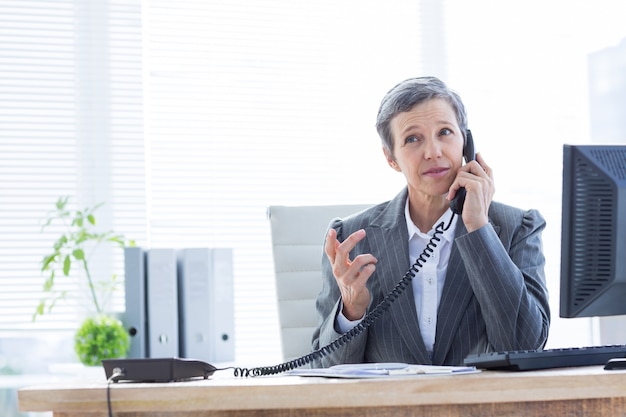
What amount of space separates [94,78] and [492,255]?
7.41ft

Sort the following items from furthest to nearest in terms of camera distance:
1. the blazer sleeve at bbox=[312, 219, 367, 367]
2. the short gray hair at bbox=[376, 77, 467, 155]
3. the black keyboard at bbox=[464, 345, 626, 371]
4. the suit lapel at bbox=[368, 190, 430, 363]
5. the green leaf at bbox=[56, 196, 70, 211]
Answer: the green leaf at bbox=[56, 196, 70, 211], the short gray hair at bbox=[376, 77, 467, 155], the suit lapel at bbox=[368, 190, 430, 363], the blazer sleeve at bbox=[312, 219, 367, 367], the black keyboard at bbox=[464, 345, 626, 371]

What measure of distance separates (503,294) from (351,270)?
1.03ft

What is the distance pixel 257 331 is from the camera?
11.0ft

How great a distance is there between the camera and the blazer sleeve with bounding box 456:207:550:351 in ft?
5.01

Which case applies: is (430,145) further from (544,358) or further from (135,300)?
(135,300)

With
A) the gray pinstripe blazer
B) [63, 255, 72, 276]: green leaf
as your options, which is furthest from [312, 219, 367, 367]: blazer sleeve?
[63, 255, 72, 276]: green leaf

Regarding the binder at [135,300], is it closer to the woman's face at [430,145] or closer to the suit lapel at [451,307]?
the woman's face at [430,145]

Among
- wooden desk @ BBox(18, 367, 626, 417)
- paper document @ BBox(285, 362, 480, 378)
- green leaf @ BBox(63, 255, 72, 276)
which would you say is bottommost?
wooden desk @ BBox(18, 367, 626, 417)

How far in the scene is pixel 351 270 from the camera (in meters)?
1.48

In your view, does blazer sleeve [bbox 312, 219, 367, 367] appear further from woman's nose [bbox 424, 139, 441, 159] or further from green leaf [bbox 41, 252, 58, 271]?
green leaf [bbox 41, 252, 58, 271]

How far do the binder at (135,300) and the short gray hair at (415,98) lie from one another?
117cm

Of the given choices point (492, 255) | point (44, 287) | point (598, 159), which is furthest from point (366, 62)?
point (598, 159)

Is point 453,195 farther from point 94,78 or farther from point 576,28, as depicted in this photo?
point 576,28

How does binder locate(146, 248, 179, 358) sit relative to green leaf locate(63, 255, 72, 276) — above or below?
below
